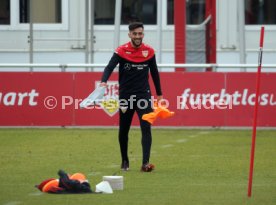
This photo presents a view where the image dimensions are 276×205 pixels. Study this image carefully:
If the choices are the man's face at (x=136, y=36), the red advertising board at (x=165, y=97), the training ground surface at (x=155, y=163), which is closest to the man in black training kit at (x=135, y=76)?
the man's face at (x=136, y=36)

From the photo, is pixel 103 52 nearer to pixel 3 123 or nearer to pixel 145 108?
pixel 3 123

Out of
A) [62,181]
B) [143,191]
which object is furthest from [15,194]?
[143,191]

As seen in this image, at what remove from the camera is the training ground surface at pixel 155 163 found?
11.8 meters

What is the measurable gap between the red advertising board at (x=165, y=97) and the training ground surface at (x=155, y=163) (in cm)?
59

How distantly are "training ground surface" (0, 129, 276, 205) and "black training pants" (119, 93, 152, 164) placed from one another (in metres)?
0.38

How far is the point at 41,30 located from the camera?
34.6 metres

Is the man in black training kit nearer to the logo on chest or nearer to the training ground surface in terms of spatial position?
the logo on chest

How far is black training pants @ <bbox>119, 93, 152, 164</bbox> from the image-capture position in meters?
14.7

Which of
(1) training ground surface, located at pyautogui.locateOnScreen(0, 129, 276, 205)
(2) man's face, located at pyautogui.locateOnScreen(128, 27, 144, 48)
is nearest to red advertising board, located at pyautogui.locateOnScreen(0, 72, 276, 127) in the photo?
(1) training ground surface, located at pyautogui.locateOnScreen(0, 129, 276, 205)

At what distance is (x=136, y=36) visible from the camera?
574 inches

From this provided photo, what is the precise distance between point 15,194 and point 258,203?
2.95 metres

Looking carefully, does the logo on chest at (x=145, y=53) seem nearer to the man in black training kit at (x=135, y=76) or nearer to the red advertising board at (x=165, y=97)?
the man in black training kit at (x=135, y=76)

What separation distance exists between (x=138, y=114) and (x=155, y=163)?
58.3 inches

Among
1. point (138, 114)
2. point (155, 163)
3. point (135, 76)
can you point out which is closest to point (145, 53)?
point (135, 76)
